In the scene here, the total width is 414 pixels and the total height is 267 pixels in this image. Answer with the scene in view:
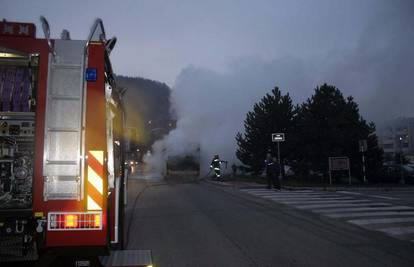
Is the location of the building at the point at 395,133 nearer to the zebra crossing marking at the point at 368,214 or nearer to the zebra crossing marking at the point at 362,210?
the zebra crossing marking at the point at 362,210

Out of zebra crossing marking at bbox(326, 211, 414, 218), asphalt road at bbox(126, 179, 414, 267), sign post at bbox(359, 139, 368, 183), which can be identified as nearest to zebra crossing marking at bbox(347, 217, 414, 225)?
asphalt road at bbox(126, 179, 414, 267)

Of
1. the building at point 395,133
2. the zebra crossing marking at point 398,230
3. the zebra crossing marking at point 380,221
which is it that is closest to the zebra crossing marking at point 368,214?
the zebra crossing marking at point 380,221

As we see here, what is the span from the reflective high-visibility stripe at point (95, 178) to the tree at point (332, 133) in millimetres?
21845

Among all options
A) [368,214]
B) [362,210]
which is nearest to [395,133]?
[362,210]

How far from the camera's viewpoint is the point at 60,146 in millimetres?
4242

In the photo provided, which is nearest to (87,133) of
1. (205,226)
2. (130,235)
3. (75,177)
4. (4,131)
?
(75,177)

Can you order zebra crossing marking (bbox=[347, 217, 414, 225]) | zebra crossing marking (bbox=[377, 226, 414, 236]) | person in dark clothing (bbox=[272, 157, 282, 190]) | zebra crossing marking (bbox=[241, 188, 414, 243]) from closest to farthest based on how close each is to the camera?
zebra crossing marking (bbox=[377, 226, 414, 236]) → zebra crossing marking (bbox=[241, 188, 414, 243]) → zebra crossing marking (bbox=[347, 217, 414, 225]) → person in dark clothing (bbox=[272, 157, 282, 190])

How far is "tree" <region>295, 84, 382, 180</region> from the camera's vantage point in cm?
2506

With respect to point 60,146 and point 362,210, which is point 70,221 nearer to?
point 60,146

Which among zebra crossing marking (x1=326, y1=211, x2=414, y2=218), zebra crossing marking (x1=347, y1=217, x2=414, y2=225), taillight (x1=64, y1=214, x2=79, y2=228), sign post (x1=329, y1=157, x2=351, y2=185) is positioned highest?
sign post (x1=329, y1=157, x2=351, y2=185)

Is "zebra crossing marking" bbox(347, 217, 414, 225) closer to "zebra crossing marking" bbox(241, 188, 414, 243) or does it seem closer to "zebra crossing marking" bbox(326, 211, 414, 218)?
"zebra crossing marking" bbox(241, 188, 414, 243)

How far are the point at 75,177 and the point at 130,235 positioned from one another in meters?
5.02

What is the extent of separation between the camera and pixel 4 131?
4617 mm

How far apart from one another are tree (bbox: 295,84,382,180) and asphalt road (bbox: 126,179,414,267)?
12.4 m
